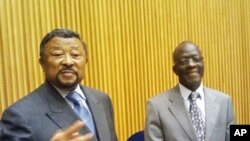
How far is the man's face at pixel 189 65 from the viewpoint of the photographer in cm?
288

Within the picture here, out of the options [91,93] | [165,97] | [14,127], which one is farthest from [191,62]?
[14,127]

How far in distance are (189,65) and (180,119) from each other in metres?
0.42

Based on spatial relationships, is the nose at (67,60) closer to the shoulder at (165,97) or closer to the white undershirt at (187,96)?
the shoulder at (165,97)

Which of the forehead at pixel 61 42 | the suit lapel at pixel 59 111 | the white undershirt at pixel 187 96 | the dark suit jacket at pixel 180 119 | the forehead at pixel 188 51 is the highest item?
the forehead at pixel 61 42

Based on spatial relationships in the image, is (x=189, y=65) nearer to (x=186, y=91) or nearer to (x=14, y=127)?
(x=186, y=91)

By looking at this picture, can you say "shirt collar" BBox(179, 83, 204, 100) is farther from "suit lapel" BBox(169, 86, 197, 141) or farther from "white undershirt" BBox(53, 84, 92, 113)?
"white undershirt" BBox(53, 84, 92, 113)

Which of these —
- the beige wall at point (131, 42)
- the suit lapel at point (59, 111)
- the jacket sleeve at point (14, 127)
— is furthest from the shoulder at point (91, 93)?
the beige wall at point (131, 42)

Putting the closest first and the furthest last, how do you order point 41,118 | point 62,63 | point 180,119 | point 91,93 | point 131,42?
point 41,118, point 62,63, point 91,93, point 180,119, point 131,42

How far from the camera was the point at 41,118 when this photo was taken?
6.40 feet

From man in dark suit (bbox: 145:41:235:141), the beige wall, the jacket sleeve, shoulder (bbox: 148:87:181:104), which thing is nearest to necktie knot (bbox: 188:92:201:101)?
man in dark suit (bbox: 145:41:235:141)

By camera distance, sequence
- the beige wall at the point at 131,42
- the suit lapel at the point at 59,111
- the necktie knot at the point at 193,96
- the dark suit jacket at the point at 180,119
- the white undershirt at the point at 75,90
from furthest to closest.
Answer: the beige wall at the point at 131,42 → the necktie knot at the point at 193,96 → the dark suit jacket at the point at 180,119 → the white undershirt at the point at 75,90 → the suit lapel at the point at 59,111

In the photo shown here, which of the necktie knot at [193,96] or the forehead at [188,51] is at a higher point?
the forehead at [188,51]

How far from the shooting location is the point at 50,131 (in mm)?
1933

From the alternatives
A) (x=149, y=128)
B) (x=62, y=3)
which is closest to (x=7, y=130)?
(x=149, y=128)
